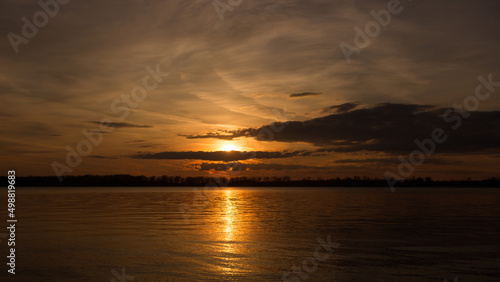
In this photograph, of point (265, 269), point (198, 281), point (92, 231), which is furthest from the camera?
point (92, 231)

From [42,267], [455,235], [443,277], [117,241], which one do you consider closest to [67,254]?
[42,267]

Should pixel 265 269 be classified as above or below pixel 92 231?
below

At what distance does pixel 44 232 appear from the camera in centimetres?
3053

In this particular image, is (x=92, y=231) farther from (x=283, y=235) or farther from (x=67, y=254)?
(x=283, y=235)

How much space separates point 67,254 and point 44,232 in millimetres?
9627

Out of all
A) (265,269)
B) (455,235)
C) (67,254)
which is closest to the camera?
(265,269)

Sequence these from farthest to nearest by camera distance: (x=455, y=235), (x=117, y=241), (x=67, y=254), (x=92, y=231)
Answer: (x=92, y=231)
(x=455, y=235)
(x=117, y=241)
(x=67, y=254)

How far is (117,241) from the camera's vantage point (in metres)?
27.0

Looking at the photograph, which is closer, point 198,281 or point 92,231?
point 198,281

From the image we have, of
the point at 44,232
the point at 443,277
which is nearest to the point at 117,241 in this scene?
the point at 44,232

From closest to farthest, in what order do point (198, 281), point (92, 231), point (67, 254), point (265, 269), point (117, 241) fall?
point (198, 281) < point (265, 269) < point (67, 254) < point (117, 241) < point (92, 231)

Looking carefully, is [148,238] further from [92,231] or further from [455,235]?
[455,235]

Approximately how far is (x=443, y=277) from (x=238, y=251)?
10.1 meters

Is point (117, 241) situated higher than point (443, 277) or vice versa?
point (117, 241)
